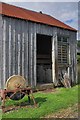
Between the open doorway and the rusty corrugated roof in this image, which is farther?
the open doorway

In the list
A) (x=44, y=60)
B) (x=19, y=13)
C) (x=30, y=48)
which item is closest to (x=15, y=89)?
(x=30, y=48)

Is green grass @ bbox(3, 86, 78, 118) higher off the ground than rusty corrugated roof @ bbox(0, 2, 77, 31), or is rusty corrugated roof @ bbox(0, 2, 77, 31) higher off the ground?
rusty corrugated roof @ bbox(0, 2, 77, 31)

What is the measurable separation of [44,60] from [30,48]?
4840 millimetres

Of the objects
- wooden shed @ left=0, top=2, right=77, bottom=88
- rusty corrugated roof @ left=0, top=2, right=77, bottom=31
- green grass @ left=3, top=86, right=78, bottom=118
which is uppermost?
rusty corrugated roof @ left=0, top=2, right=77, bottom=31

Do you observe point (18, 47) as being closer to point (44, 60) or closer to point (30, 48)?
point (30, 48)

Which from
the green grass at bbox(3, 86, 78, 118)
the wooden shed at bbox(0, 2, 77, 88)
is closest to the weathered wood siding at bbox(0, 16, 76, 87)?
the wooden shed at bbox(0, 2, 77, 88)

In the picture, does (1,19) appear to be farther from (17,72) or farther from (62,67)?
(62,67)

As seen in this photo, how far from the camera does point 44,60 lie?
63.3 ft

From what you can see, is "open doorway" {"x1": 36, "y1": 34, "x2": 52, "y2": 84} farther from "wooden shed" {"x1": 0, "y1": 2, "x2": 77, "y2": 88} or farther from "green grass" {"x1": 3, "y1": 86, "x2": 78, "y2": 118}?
"green grass" {"x1": 3, "y1": 86, "x2": 78, "y2": 118}

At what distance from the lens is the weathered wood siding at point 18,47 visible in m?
12.8

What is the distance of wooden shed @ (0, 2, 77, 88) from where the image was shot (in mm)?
12953

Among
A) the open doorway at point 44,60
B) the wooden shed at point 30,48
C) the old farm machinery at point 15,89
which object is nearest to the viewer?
the old farm machinery at point 15,89

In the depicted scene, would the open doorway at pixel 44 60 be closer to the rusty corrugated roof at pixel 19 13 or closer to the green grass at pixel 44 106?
the rusty corrugated roof at pixel 19 13

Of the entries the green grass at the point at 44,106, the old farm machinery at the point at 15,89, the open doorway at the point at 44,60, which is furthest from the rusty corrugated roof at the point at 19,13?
the green grass at the point at 44,106
